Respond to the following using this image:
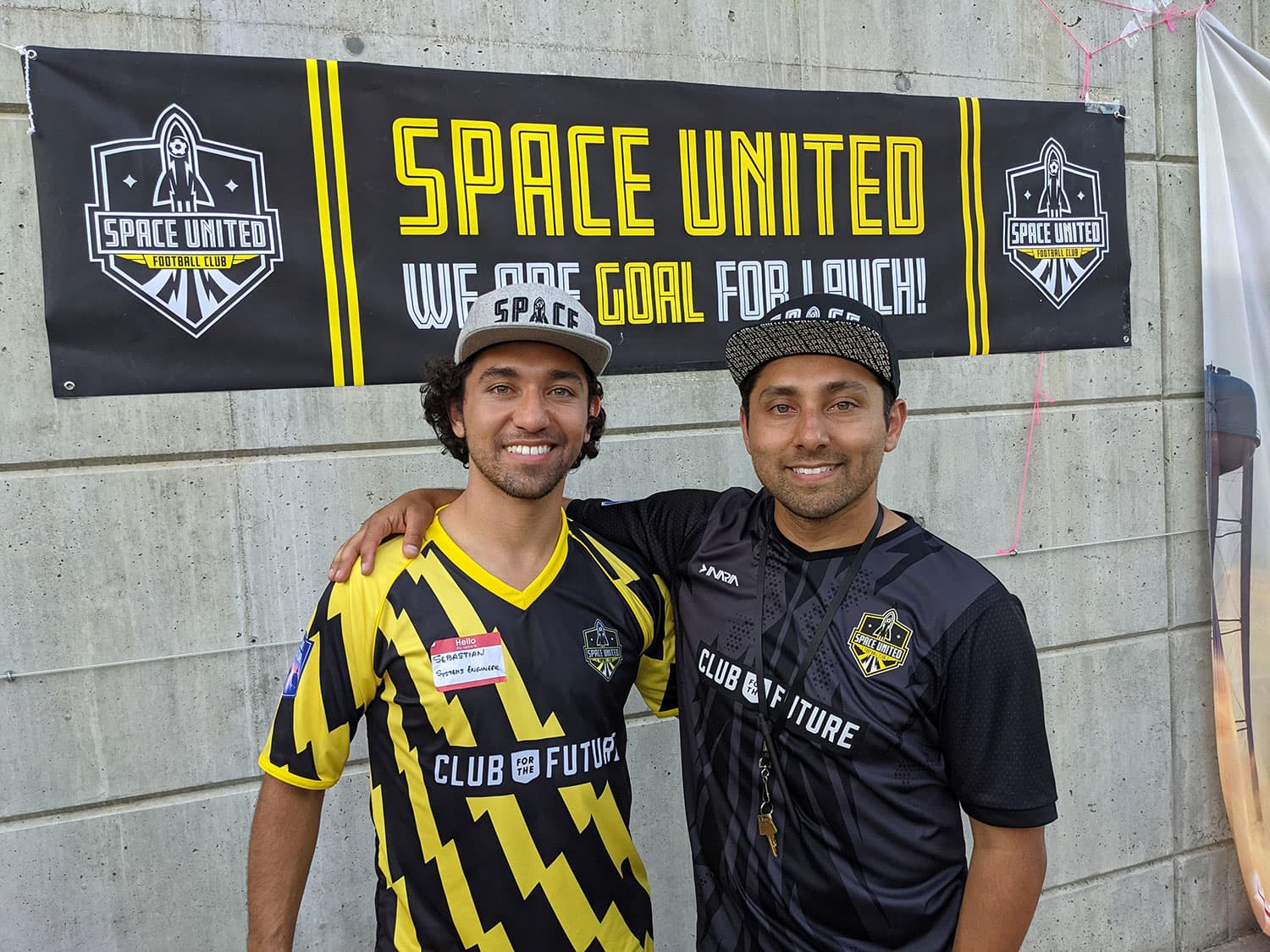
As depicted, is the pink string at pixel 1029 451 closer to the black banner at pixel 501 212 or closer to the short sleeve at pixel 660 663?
the black banner at pixel 501 212

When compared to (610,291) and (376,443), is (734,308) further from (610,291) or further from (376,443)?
(376,443)

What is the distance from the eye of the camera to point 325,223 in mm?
2355

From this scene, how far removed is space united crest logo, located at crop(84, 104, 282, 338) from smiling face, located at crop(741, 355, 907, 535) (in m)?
1.39

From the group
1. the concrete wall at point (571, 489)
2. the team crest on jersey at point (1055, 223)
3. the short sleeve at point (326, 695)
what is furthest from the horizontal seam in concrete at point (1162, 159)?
the short sleeve at point (326, 695)

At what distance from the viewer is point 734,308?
8.96ft

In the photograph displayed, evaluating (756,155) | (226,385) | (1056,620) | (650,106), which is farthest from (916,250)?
(226,385)

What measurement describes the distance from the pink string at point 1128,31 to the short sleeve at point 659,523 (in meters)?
2.23

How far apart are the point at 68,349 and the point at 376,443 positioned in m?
0.73

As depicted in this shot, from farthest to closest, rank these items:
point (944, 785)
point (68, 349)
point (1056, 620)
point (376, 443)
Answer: point (1056, 620) < point (376, 443) < point (68, 349) < point (944, 785)

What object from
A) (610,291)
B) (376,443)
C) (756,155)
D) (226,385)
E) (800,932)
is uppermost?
(756,155)

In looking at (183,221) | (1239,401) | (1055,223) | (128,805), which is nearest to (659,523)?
(183,221)

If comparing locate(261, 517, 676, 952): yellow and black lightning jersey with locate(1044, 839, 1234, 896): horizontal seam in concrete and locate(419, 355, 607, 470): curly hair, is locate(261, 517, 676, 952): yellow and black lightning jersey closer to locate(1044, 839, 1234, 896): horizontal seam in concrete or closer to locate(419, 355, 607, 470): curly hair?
locate(419, 355, 607, 470): curly hair

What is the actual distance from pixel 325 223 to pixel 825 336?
1392 millimetres

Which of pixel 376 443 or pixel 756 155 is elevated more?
pixel 756 155
